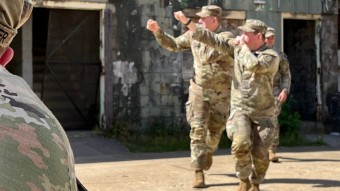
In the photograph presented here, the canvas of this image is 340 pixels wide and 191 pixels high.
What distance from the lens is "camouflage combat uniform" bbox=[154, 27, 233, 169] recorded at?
256 inches

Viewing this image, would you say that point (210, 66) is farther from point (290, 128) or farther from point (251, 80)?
point (290, 128)

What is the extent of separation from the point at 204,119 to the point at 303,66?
8025 millimetres

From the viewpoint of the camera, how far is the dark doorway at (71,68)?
38.8 ft

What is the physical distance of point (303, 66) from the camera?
1405cm

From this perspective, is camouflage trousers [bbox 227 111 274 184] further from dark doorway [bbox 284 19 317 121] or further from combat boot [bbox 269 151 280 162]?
dark doorway [bbox 284 19 317 121]

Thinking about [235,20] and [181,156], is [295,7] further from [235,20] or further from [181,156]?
[181,156]

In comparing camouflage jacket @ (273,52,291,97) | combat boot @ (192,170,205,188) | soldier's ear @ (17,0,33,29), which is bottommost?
combat boot @ (192,170,205,188)

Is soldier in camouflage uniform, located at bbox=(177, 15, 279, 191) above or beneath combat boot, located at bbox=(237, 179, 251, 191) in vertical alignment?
above

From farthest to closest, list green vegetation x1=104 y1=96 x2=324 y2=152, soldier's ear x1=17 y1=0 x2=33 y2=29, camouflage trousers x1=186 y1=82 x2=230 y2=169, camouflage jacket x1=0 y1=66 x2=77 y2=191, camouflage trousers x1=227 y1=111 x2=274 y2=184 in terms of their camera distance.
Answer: green vegetation x1=104 y1=96 x2=324 y2=152, camouflage trousers x1=186 y1=82 x2=230 y2=169, camouflage trousers x1=227 y1=111 x2=274 y2=184, soldier's ear x1=17 y1=0 x2=33 y2=29, camouflage jacket x1=0 y1=66 x2=77 y2=191

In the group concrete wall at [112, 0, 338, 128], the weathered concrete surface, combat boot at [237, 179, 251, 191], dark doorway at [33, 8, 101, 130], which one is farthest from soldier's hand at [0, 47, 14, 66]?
dark doorway at [33, 8, 101, 130]

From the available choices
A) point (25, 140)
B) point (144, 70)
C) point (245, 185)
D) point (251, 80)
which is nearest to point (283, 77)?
point (251, 80)

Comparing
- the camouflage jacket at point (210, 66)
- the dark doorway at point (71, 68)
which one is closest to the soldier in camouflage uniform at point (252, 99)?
the camouflage jacket at point (210, 66)

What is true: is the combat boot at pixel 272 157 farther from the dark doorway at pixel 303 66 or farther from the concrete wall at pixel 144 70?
the dark doorway at pixel 303 66

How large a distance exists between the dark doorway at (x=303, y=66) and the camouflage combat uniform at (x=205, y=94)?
741cm
